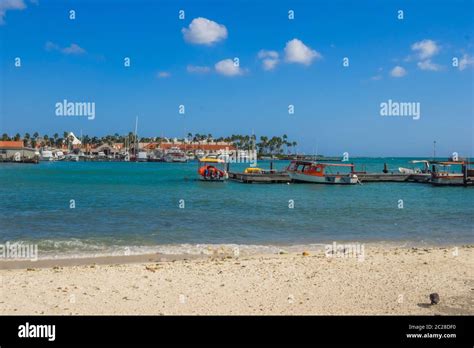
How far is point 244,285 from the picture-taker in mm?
10984

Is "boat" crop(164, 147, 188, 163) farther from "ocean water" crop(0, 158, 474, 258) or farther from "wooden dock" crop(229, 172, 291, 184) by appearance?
"ocean water" crop(0, 158, 474, 258)

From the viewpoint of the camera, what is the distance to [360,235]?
837 inches

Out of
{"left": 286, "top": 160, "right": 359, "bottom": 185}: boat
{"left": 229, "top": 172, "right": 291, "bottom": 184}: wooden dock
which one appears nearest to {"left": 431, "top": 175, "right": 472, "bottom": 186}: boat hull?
{"left": 286, "top": 160, "right": 359, "bottom": 185}: boat

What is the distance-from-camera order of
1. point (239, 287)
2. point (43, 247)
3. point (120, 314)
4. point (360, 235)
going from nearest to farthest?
point (120, 314) → point (239, 287) → point (43, 247) → point (360, 235)

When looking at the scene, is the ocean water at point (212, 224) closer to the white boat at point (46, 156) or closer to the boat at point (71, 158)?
the white boat at point (46, 156)

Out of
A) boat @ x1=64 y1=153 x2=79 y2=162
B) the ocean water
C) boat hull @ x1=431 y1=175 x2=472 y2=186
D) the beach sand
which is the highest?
boat @ x1=64 y1=153 x2=79 y2=162

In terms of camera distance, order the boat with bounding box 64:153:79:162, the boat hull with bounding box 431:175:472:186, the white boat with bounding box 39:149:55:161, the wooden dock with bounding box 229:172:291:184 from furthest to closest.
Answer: the boat with bounding box 64:153:79:162 → the white boat with bounding box 39:149:55:161 → the wooden dock with bounding box 229:172:291:184 → the boat hull with bounding box 431:175:472:186

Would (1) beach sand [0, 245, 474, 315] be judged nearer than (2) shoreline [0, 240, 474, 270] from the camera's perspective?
Yes

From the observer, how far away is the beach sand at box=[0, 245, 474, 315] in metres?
9.17

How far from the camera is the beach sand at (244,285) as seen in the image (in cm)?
917
